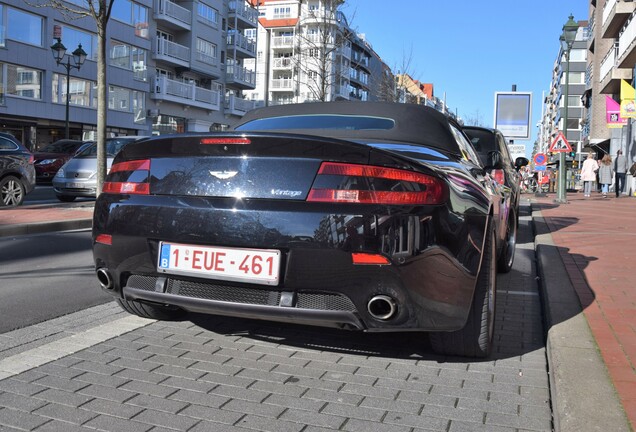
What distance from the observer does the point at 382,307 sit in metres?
2.85

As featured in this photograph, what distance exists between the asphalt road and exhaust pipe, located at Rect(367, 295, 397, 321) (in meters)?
2.59

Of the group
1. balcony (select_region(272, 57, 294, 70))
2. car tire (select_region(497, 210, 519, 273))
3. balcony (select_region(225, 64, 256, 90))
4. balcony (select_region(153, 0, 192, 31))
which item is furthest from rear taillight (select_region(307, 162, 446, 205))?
balcony (select_region(272, 57, 294, 70))

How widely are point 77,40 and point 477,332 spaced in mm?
35923

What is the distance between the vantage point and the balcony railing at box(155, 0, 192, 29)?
133 feet

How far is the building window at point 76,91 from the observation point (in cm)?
3294

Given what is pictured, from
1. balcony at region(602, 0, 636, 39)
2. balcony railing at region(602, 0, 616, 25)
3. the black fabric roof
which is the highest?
balcony railing at region(602, 0, 616, 25)

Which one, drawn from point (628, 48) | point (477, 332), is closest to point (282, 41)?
point (628, 48)

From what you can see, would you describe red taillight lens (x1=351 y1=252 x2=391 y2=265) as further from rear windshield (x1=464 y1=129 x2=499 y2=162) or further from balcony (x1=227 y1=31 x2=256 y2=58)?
balcony (x1=227 y1=31 x2=256 y2=58)

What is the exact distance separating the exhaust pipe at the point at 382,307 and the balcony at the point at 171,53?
134 feet

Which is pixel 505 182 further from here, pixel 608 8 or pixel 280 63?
pixel 280 63

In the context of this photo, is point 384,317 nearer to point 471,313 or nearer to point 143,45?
point 471,313

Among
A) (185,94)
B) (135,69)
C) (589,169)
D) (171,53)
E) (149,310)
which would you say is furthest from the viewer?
(185,94)

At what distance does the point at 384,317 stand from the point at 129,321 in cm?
211

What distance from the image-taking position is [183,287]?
3.12 m
